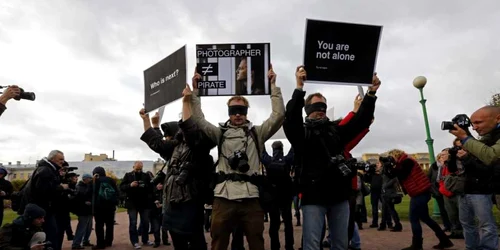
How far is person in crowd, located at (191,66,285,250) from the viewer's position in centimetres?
396

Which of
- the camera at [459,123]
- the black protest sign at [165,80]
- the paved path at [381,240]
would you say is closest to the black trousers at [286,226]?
the paved path at [381,240]

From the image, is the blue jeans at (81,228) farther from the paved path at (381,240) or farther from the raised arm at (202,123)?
the raised arm at (202,123)

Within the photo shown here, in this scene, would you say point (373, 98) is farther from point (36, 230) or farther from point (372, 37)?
point (36, 230)

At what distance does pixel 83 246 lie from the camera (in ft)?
31.7

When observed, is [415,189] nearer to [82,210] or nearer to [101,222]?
[101,222]

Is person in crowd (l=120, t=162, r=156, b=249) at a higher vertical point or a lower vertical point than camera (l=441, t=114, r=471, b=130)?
lower

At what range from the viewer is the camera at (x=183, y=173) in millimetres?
4176

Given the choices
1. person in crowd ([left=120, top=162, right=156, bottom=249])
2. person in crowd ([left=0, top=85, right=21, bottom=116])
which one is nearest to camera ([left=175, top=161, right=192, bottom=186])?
person in crowd ([left=0, top=85, right=21, bottom=116])

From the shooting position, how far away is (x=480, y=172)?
4.88 metres

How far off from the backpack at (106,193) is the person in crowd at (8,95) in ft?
17.5

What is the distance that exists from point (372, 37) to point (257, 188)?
113 inches

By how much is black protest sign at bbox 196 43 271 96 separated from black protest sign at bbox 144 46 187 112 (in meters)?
0.28

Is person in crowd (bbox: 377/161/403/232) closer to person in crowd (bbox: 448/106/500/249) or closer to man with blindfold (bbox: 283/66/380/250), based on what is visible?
person in crowd (bbox: 448/106/500/249)

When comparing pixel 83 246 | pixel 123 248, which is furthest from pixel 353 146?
pixel 83 246
